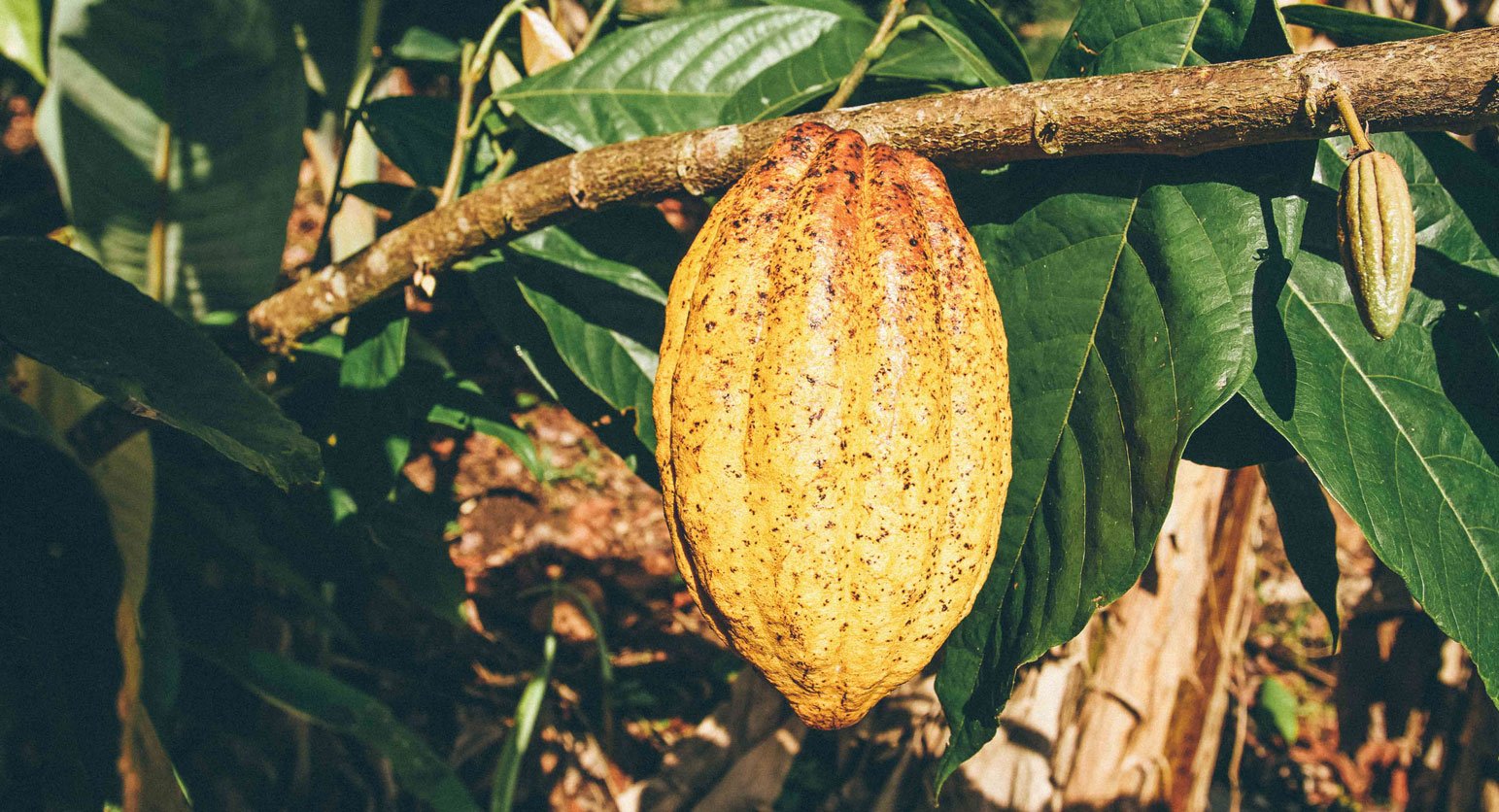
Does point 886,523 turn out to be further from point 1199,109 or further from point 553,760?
point 553,760

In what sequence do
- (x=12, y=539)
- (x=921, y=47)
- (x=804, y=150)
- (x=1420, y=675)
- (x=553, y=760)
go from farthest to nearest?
(x=1420, y=675)
(x=553, y=760)
(x=921, y=47)
(x=12, y=539)
(x=804, y=150)

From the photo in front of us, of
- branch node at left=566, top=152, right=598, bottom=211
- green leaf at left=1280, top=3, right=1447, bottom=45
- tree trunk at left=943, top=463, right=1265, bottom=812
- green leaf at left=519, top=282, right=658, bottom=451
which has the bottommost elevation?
tree trunk at left=943, top=463, right=1265, bottom=812

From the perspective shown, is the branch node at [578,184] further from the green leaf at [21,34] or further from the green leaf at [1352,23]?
the green leaf at [21,34]

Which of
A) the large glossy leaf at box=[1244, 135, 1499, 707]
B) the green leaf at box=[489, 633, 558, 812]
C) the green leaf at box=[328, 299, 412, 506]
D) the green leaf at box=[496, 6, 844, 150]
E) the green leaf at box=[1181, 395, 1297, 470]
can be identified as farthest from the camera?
the green leaf at box=[489, 633, 558, 812]

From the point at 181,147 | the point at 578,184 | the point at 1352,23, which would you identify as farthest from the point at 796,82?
the point at 181,147

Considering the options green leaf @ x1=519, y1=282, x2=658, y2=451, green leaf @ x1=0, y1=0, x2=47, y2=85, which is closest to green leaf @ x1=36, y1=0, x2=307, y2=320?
green leaf @ x1=0, y1=0, x2=47, y2=85


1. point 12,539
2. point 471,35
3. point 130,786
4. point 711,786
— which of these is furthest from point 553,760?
point 471,35

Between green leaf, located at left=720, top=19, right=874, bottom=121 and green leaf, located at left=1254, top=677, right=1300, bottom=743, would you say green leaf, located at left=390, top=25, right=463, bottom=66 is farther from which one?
green leaf, located at left=1254, top=677, right=1300, bottom=743
